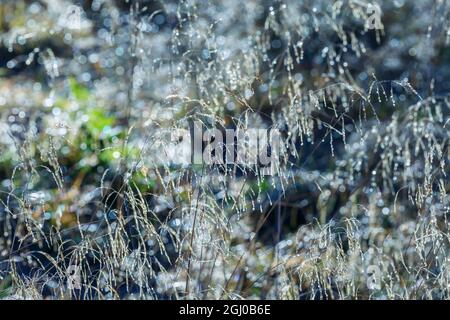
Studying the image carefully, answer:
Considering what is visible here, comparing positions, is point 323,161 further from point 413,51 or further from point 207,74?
point 207,74

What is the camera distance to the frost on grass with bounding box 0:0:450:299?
5.69 feet

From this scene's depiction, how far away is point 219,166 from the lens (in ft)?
5.91

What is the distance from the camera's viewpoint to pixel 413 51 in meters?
3.92

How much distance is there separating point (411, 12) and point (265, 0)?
82 cm

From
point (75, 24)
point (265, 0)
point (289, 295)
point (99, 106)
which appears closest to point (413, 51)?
point (265, 0)

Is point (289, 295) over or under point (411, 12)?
under

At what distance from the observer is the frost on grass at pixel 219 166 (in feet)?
5.69

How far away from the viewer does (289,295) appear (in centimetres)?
179
